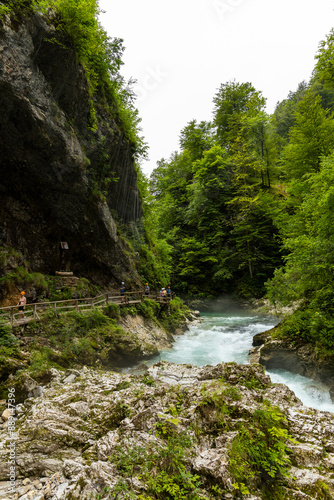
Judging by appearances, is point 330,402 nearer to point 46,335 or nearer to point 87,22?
point 46,335

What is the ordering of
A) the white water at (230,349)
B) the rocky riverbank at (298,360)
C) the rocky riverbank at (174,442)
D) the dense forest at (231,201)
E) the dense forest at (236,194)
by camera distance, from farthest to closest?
the dense forest at (231,201), the dense forest at (236,194), the rocky riverbank at (298,360), the white water at (230,349), the rocky riverbank at (174,442)

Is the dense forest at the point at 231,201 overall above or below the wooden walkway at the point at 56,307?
above

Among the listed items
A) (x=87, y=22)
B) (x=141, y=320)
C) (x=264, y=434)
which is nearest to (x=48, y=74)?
(x=87, y=22)

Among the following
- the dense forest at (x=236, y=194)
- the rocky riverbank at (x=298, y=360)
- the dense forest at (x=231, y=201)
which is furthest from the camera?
the dense forest at (x=231, y=201)

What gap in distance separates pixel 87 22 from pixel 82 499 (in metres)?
16.0

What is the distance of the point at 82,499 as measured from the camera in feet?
9.94

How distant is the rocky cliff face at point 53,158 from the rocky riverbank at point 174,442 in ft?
33.3

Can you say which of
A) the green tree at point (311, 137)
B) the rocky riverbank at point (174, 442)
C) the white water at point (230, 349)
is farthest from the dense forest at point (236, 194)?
the rocky riverbank at point (174, 442)

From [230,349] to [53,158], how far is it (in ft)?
44.0

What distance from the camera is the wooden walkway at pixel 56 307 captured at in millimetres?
8570

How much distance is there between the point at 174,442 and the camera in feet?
12.0

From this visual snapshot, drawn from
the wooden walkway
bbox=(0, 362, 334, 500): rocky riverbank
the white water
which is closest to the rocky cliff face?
the wooden walkway

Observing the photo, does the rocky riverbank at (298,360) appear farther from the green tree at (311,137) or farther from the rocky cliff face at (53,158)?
the green tree at (311,137)

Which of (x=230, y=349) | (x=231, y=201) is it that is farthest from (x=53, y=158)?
(x=231, y=201)
